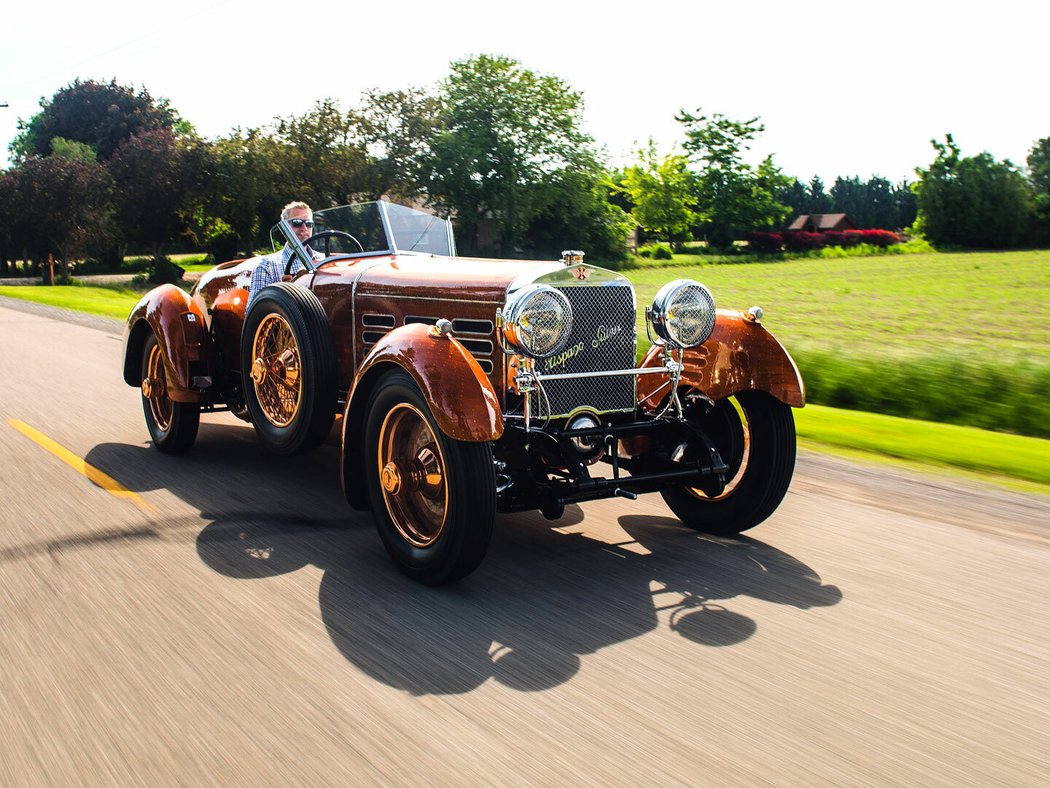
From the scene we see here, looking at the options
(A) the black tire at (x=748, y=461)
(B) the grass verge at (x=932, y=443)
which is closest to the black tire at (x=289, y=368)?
(A) the black tire at (x=748, y=461)

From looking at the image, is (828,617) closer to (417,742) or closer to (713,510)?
(713,510)

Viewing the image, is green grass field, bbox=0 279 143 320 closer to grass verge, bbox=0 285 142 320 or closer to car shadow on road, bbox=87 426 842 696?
grass verge, bbox=0 285 142 320

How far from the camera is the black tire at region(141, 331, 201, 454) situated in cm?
677

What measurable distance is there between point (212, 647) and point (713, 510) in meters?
2.72

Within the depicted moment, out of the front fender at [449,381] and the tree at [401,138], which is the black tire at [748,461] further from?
the tree at [401,138]

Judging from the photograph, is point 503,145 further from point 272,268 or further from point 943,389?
point 272,268

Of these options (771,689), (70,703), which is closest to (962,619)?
(771,689)

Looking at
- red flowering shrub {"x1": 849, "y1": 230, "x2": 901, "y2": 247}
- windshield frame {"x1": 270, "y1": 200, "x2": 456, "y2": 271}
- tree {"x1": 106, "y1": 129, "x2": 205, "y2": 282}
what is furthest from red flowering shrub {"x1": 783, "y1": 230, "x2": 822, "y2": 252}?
windshield frame {"x1": 270, "y1": 200, "x2": 456, "y2": 271}

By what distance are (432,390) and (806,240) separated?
248 ft

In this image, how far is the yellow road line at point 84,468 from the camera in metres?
5.62

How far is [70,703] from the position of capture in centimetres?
307

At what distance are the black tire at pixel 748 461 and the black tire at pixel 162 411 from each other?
3.66 m

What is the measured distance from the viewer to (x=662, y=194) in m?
91.8

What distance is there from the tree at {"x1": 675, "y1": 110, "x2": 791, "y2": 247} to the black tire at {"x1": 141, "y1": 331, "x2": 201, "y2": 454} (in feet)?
280
